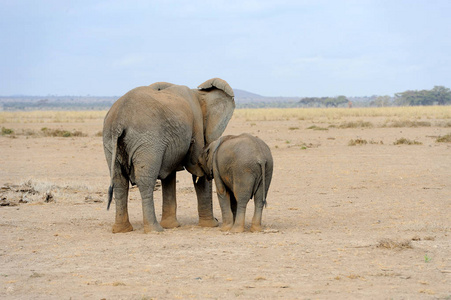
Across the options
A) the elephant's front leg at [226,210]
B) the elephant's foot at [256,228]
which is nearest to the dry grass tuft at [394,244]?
the elephant's foot at [256,228]

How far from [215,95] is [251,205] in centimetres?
257

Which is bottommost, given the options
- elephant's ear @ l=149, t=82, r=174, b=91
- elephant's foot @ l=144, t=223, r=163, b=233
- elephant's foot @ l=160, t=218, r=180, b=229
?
elephant's foot @ l=160, t=218, r=180, b=229

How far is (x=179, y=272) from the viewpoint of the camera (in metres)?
6.84

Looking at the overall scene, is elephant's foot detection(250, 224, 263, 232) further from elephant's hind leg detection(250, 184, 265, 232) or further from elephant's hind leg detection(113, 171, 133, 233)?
elephant's hind leg detection(113, 171, 133, 233)

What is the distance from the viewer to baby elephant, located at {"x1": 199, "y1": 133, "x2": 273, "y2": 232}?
29.9 ft

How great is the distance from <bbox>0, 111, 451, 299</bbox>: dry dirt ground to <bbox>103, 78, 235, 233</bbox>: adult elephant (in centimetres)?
43

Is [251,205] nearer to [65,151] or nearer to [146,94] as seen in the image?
[146,94]

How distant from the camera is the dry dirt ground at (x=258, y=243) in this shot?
20.5ft

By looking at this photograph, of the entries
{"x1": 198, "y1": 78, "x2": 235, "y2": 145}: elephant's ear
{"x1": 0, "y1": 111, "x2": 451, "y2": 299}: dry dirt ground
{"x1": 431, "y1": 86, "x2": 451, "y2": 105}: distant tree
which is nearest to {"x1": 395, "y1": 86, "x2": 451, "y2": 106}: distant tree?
{"x1": 431, "y1": 86, "x2": 451, "y2": 105}: distant tree

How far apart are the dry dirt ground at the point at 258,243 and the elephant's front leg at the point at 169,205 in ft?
1.22

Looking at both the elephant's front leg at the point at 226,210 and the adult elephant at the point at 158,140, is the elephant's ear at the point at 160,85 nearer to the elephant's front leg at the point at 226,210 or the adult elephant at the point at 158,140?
the adult elephant at the point at 158,140

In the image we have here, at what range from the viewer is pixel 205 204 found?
10281 mm

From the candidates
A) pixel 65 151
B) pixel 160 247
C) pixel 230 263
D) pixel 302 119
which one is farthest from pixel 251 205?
pixel 302 119

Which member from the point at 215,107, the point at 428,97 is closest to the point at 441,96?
the point at 428,97
